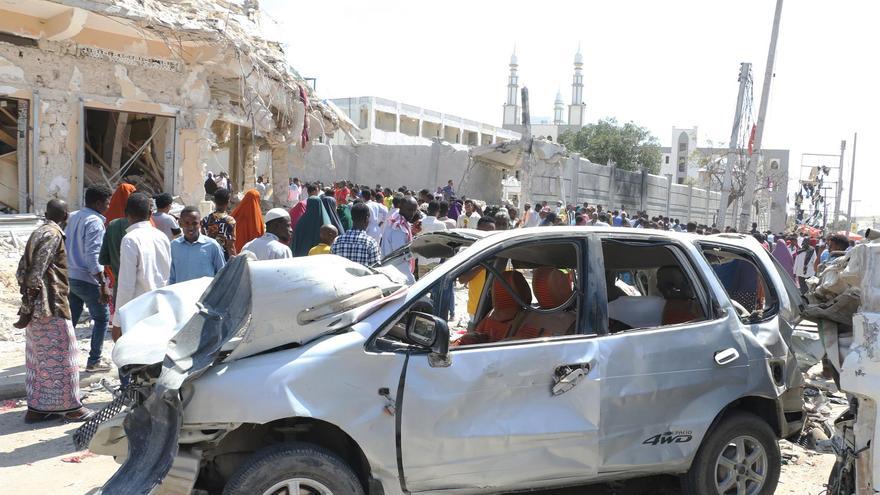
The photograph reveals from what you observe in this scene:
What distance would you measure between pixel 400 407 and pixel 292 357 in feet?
1.85

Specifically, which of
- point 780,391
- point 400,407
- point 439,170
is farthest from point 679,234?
point 439,170

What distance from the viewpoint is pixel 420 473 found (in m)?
3.57

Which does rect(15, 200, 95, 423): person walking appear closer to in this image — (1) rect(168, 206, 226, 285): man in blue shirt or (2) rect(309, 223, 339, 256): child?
(1) rect(168, 206, 226, 285): man in blue shirt

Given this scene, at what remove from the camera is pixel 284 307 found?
3.54m

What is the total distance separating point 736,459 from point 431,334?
7.04 feet

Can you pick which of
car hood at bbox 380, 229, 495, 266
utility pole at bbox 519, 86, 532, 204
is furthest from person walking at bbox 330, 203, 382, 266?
utility pole at bbox 519, 86, 532, 204

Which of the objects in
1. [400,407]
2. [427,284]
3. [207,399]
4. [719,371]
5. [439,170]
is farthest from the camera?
[439,170]

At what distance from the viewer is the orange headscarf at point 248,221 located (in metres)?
8.70

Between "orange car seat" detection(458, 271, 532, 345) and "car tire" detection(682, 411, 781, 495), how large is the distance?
4.83 ft

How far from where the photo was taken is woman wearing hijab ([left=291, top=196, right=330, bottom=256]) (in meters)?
8.90

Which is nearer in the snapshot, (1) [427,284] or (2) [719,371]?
(1) [427,284]

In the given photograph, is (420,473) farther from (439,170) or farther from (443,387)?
(439,170)

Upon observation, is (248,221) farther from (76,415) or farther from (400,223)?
(76,415)

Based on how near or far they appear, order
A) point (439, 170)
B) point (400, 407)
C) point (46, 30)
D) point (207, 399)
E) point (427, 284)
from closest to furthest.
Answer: point (207, 399)
point (400, 407)
point (427, 284)
point (46, 30)
point (439, 170)
